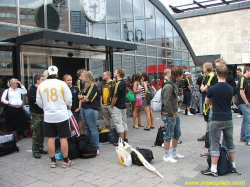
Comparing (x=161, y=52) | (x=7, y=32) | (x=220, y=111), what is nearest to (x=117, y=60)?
(x=161, y=52)

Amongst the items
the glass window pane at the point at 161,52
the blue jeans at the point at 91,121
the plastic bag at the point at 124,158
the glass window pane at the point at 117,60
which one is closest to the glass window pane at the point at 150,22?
the glass window pane at the point at 161,52

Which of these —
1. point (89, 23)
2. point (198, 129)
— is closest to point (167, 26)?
point (89, 23)

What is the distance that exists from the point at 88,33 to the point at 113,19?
198 centimetres

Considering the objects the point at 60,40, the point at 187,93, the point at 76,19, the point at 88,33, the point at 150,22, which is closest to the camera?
the point at 60,40

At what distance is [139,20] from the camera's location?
13188 mm

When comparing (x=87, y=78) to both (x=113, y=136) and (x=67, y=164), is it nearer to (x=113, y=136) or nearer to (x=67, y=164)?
(x=113, y=136)

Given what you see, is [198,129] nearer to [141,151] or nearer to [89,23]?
[141,151]

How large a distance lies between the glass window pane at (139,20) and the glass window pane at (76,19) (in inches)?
155

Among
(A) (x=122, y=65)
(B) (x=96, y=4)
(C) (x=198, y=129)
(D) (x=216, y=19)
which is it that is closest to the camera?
(C) (x=198, y=129)

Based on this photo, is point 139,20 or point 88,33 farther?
point 139,20

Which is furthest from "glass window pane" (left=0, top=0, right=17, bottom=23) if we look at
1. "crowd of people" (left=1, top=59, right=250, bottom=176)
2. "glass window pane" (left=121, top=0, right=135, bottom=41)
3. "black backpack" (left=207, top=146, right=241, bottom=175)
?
"black backpack" (left=207, top=146, right=241, bottom=175)

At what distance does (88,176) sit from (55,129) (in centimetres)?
111

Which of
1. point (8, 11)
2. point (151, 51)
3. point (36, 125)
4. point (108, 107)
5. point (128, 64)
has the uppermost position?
point (8, 11)

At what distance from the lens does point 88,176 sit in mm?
4117
